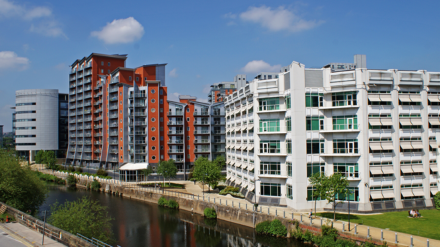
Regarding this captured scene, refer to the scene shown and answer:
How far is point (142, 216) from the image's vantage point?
172ft

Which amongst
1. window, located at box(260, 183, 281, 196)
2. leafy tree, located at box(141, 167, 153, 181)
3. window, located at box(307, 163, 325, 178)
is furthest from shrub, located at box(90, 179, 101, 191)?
window, located at box(307, 163, 325, 178)

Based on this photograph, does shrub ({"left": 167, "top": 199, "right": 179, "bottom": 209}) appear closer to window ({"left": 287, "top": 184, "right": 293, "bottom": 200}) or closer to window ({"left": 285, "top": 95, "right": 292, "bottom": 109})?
window ({"left": 287, "top": 184, "right": 293, "bottom": 200})

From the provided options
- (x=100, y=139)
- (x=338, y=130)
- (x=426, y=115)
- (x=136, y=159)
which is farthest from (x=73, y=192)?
(x=426, y=115)

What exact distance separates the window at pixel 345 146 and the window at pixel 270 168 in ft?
27.0

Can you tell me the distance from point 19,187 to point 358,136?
4768 centimetres

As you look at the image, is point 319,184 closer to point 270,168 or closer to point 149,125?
point 270,168

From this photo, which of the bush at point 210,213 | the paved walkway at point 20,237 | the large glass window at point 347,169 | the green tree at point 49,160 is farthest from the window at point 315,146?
the green tree at point 49,160

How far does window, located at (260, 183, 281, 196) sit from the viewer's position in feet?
151

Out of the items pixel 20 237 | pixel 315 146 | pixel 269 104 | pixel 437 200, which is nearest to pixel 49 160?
pixel 20 237

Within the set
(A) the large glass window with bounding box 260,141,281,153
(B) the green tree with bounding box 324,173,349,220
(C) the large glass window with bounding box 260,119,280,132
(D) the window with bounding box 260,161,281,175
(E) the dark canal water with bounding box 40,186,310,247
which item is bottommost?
(E) the dark canal water with bounding box 40,186,310,247

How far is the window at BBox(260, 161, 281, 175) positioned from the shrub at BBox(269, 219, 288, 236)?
9091 millimetres

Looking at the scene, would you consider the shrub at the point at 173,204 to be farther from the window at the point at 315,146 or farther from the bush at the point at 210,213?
the window at the point at 315,146

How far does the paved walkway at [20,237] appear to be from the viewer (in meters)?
26.6

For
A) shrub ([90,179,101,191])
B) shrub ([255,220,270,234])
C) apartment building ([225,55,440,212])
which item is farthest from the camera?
shrub ([90,179,101,191])
